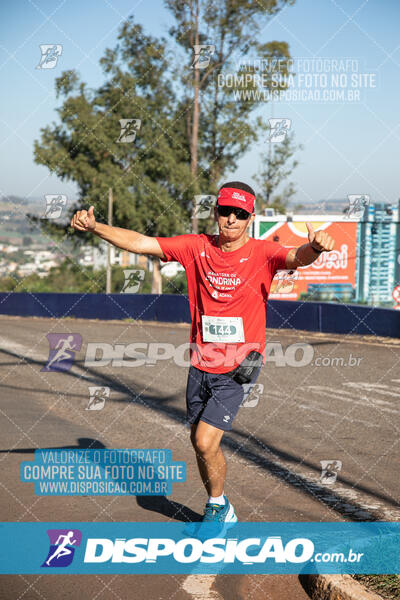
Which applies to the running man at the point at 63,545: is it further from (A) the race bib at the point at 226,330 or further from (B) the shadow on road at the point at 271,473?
(A) the race bib at the point at 226,330

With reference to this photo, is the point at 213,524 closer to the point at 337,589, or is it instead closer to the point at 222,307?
the point at 337,589

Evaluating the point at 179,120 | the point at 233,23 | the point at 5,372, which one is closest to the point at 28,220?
the point at 179,120

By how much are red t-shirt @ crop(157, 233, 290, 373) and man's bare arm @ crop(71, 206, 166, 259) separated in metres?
0.28

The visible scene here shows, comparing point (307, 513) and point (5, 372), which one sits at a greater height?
point (307, 513)

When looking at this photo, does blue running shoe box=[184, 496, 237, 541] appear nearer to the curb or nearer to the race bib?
the curb

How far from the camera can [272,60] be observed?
3175 cm

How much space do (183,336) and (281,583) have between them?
17.5 meters

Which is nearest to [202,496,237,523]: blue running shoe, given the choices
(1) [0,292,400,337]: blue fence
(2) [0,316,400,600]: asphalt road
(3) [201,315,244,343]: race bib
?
(2) [0,316,400,600]: asphalt road

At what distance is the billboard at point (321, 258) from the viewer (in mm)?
29906

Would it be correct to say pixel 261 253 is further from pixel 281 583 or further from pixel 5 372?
pixel 5 372

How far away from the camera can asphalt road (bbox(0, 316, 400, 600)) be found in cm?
415

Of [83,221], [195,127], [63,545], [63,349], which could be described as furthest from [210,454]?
[195,127]

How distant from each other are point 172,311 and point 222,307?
898 inches

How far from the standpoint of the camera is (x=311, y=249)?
4.27m
